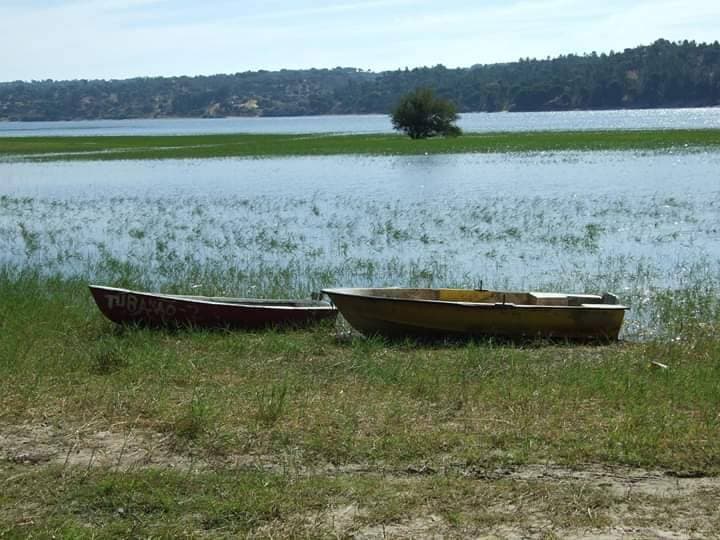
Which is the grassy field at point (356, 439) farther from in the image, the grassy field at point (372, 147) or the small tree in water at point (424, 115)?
the small tree in water at point (424, 115)

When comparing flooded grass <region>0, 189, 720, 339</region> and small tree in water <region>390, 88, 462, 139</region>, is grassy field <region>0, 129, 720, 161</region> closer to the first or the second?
small tree in water <region>390, 88, 462, 139</region>

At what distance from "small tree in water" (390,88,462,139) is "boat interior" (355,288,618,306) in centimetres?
5995

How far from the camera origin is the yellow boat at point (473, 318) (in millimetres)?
13156

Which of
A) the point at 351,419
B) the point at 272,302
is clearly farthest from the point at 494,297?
the point at 351,419

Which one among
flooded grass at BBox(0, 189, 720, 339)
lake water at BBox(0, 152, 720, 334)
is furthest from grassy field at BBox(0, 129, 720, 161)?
flooded grass at BBox(0, 189, 720, 339)

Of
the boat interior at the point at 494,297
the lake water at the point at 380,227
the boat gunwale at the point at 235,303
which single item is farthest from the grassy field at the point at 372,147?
the boat gunwale at the point at 235,303

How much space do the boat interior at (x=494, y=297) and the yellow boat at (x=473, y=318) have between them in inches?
19.8

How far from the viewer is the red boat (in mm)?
13844

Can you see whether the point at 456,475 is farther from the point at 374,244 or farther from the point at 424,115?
the point at 424,115

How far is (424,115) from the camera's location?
74.4 m

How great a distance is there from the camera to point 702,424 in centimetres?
876

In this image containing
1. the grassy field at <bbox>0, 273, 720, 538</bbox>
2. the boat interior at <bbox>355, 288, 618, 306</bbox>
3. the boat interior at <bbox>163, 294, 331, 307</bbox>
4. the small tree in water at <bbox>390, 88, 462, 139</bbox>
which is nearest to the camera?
the grassy field at <bbox>0, 273, 720, 538</bbox>

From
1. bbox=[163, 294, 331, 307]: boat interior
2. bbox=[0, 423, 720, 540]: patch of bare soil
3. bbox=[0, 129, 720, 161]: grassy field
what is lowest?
bbox=[0, 129, 720, 161]: grassy field

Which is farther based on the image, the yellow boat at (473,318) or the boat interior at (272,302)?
the boat interior at (272,302)
